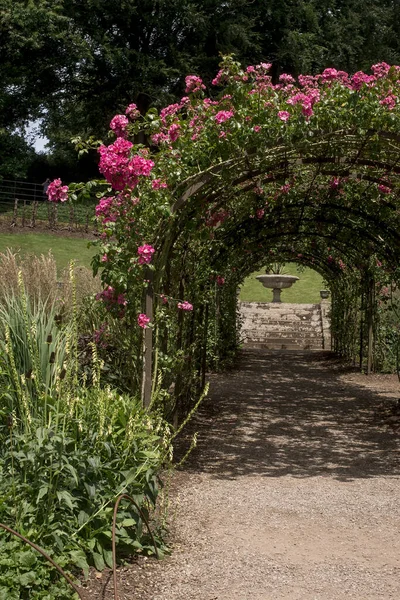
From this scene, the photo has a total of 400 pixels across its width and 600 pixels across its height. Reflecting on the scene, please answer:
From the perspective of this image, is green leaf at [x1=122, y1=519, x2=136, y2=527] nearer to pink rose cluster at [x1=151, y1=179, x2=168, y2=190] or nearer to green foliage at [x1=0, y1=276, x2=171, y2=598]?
green foliage at [x1=0, y1=276, x2=171, y2=598]

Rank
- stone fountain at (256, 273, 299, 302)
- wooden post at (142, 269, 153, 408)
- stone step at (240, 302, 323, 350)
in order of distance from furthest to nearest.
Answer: stone fountain at (256, 273, 299, 302), stone step at (240, 302, 323, 350), wooden post at (142, 269, 153, 408)

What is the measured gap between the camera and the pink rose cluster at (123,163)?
5027 millimetres

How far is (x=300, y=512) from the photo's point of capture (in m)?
4.75

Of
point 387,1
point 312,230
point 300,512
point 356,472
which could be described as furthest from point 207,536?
point 387,1

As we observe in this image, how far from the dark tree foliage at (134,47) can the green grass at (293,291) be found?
631 cm

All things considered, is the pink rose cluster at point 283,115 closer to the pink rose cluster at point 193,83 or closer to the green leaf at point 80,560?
the pink rose cluster at point 193,83

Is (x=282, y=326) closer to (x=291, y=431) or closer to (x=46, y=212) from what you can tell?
(x=46, y=212)

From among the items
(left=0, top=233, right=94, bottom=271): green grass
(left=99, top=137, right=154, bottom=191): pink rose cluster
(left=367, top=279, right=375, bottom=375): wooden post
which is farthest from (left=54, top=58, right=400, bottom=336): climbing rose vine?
(left=0, top=233, right=94, bottom=271): green grass

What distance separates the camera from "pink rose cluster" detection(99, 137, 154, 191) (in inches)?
198

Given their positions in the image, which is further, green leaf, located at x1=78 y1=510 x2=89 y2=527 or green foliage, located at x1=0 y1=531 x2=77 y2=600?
green leaf, located at x1=78 y1=510 x2=89 y2=527

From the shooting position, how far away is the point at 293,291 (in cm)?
2552

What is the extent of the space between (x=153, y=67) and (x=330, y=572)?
18.8 metres

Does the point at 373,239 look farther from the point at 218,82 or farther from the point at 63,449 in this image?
the point at 63,449

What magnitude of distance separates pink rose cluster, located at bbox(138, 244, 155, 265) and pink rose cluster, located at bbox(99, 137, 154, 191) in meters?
0.44
